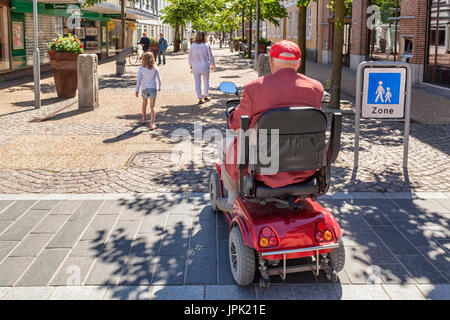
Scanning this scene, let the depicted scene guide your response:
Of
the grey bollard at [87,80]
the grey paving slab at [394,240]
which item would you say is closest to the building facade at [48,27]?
the grey bollard at [87,80]

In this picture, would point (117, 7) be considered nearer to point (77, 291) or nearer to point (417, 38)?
point (417, 38)

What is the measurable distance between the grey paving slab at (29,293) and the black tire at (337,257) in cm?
201

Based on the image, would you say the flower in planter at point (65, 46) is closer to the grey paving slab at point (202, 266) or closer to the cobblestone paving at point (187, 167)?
the cobblestone paving at point (187, 167)

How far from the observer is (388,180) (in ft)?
20.9

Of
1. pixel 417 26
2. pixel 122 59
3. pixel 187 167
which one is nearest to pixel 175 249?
pixel 187 167

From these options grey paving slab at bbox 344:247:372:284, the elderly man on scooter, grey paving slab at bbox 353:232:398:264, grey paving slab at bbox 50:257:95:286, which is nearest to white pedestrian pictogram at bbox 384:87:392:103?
grey paving slab at bbox 353:232:398:264

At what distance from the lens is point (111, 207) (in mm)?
5328

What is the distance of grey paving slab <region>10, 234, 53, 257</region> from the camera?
13.8 ft

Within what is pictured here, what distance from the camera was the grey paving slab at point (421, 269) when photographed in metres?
3.79

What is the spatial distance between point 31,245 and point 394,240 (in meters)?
3.17

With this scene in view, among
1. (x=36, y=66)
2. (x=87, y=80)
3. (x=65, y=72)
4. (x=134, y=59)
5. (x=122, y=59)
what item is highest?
(x=134, y=59)

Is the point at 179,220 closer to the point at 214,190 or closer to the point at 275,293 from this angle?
the point at 214,190
